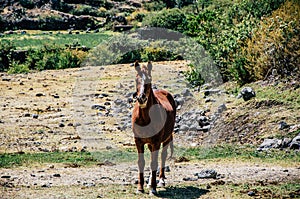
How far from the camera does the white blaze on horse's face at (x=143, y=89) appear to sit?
10.1 meters

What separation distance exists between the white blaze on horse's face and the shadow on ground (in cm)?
168

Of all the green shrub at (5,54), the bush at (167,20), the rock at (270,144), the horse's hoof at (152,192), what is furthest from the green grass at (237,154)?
the bush at (167,20)

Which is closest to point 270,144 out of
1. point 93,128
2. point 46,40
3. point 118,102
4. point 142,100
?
point 142,100

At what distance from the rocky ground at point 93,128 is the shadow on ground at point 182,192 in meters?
0.08

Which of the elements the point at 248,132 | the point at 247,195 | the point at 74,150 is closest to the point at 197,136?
the point at 248,132

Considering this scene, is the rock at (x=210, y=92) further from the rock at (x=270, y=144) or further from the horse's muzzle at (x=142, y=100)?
the horse's muzzle at (x=142, y=100)

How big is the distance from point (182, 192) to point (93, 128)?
1061 cm

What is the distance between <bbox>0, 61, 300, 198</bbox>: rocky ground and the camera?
A: 1183cm

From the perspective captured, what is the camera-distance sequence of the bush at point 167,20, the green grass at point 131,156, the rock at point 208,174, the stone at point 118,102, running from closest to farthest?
the rock at point 208,174 → the green grass at point 131,156 → the stone at point 118,102 → the bush at point 167,20

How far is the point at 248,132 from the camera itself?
17.6 metres

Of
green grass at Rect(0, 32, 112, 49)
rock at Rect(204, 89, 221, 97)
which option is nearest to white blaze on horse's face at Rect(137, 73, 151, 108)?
rock at Rect(204, 89, 221, 97)

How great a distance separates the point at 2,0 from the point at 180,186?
88082 mm

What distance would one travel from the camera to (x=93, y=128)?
21.2m

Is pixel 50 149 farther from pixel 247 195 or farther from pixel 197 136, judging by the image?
pixel 247 195
